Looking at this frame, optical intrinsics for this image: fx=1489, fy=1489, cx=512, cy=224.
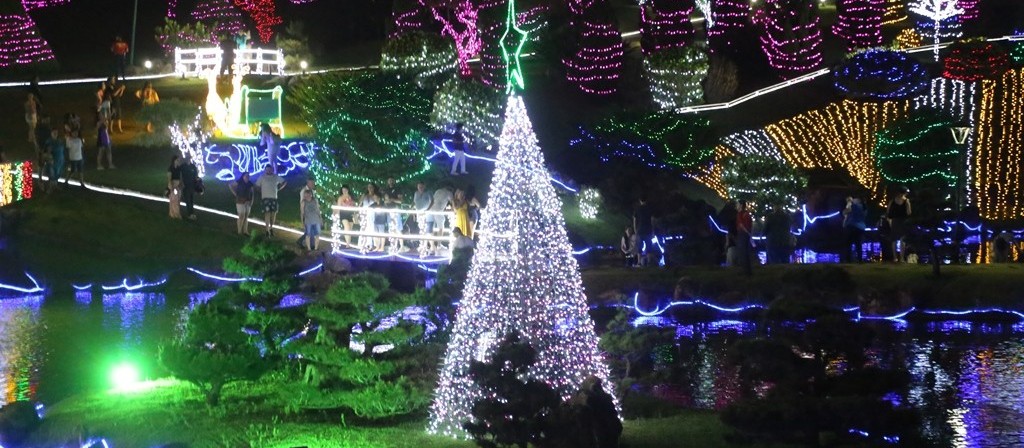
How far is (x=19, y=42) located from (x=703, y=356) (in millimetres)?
27975

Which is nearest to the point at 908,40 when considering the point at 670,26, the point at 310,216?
the point at 670,26

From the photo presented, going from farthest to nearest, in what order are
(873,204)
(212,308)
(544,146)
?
(544,146) < (873,204) < (212,308)

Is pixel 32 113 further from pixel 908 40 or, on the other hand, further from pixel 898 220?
pixel 908 40

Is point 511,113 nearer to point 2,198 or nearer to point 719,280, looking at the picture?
point 719,280

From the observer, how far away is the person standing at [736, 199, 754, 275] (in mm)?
20281

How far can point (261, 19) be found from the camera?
4812 centimetres

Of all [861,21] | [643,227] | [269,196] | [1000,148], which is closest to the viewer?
[643,227]

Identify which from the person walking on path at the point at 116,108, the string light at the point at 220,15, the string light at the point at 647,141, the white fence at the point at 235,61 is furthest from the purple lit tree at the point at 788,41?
the person walking on path at the point at 116,108

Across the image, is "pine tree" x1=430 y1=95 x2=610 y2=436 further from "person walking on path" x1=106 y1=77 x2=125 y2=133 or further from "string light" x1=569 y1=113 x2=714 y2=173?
"person walking on path" x1=106 y1=77 x2=125 y2=133

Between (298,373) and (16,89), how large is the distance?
26821 millimetres

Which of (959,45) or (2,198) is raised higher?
(959,45)

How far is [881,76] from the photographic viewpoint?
3966cm

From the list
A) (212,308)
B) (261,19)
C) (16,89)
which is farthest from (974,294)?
(261,19)

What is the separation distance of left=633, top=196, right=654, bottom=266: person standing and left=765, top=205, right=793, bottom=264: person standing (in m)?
1.79
